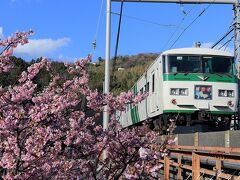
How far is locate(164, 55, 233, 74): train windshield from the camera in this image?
16.7 meters

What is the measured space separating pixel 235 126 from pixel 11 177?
1461 cm

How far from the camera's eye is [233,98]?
16844mm

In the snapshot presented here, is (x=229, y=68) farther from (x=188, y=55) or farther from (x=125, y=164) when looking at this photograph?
(x=125, y=164)

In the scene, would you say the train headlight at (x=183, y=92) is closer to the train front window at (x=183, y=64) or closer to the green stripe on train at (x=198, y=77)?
the green stripe on train at (x=198, y=77)

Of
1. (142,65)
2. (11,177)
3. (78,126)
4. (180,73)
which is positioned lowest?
(11,177)

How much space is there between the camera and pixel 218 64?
1723cm

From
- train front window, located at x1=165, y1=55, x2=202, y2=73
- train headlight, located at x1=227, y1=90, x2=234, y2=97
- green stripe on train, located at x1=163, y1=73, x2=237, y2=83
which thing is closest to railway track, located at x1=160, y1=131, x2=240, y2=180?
green stripe on train, located at x1=163, y1=73, x2=237, y2=83

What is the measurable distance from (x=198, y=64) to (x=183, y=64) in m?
0.58

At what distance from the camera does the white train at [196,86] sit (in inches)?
648

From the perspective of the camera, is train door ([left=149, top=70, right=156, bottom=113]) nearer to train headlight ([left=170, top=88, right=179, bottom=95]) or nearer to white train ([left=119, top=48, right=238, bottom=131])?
white train ([left=119, top=48, right=238, bottom=131])

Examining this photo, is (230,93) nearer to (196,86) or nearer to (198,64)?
(196,86)

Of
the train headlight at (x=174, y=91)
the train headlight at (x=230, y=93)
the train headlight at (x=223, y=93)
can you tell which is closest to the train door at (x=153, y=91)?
the train headlight at (x=174, y=91)

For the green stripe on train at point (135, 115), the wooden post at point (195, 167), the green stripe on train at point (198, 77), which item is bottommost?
the wooden post at point (195, 167)

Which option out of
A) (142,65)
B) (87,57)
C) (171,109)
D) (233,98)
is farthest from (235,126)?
(142,65)
